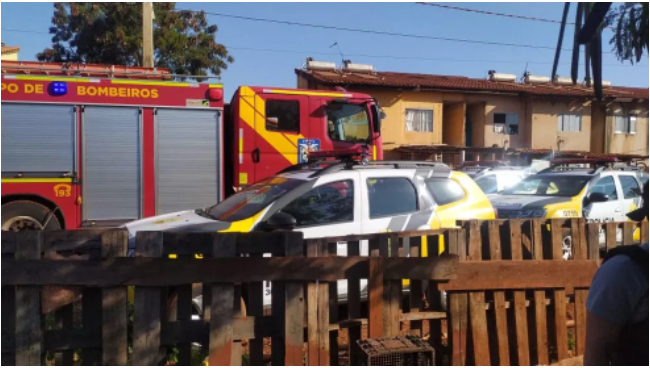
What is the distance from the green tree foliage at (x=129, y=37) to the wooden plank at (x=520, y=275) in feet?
70.7

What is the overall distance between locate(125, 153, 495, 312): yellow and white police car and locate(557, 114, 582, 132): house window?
2699 centimetres

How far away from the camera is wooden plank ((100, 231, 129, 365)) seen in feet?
11.8

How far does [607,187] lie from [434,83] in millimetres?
18259

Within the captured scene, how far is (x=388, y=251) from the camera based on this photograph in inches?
187

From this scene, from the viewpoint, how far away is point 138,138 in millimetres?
9500

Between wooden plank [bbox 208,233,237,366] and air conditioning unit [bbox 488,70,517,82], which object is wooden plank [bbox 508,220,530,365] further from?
air conditioning unit [bbox 488,70,517,82]

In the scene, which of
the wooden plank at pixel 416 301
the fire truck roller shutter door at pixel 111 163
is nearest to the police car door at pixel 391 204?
the wooden plank at pixel 416 301

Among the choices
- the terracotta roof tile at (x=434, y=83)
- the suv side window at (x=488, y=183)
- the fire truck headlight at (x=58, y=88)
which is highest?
the terracotta roof tile at (x=434, y=83)

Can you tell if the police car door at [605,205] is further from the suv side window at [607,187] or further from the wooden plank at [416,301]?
the wooden plank at [416,301]

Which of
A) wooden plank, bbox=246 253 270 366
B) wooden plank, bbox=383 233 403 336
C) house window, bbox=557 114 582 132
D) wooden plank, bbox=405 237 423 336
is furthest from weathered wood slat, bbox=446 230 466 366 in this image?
house window, bbox=557 114 582 132

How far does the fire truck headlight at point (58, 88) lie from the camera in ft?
29.9

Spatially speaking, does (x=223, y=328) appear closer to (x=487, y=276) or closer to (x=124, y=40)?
(x=487, y=276)

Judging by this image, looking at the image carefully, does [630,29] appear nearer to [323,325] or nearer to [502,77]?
[323,325]

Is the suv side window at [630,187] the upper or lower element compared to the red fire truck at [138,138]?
lower
